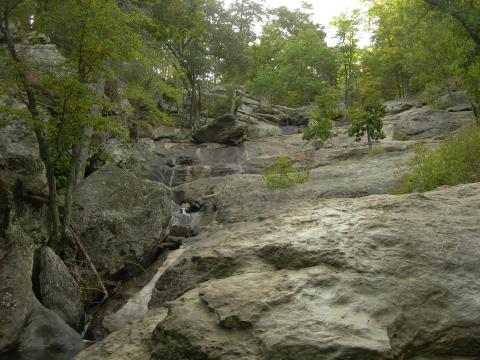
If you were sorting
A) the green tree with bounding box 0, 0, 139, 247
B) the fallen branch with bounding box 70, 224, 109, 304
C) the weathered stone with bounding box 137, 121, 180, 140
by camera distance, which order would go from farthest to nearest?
the weathered stone with bounding box 137, 121, 180, 140
the fallen branch with bounding box 70, 224, 109, 304
the green tree with bounding box 0, 0, 139, 247

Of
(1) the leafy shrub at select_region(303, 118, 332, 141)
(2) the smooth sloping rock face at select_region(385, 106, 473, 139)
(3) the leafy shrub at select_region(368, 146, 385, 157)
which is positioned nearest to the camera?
(3) the leafy shrub at select_region(368, 146, 385, 157)

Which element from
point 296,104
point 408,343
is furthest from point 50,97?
point 296,104

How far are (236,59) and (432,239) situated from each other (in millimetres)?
27148

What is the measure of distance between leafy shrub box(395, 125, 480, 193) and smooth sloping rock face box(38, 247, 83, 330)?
11.0 metres

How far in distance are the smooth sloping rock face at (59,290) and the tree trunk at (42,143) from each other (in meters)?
1.20

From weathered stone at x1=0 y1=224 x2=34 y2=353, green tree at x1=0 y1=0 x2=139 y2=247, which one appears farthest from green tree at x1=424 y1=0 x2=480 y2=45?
weathered stone at x1=0 y1=224 x2=34 y2=353

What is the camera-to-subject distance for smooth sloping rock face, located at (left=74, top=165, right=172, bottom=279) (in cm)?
1558

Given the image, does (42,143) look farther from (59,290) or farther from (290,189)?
(290,189)

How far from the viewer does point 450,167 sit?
1452 cm

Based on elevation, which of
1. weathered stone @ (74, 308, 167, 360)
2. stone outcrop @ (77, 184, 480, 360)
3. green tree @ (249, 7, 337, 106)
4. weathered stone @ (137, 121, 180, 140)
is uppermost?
green tree @ (249, 7, 337, 106)

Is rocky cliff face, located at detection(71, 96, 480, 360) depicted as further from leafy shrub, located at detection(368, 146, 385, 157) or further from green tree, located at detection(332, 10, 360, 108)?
green tree, located at detection(332, 10, 360, 108)

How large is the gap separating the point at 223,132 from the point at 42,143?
18193 mm

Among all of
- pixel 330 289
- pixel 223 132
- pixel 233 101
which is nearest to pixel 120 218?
pixel 330 289

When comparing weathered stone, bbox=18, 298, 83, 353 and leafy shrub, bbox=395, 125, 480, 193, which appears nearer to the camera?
weathered stone, bbox=18, 298, 83, 353
